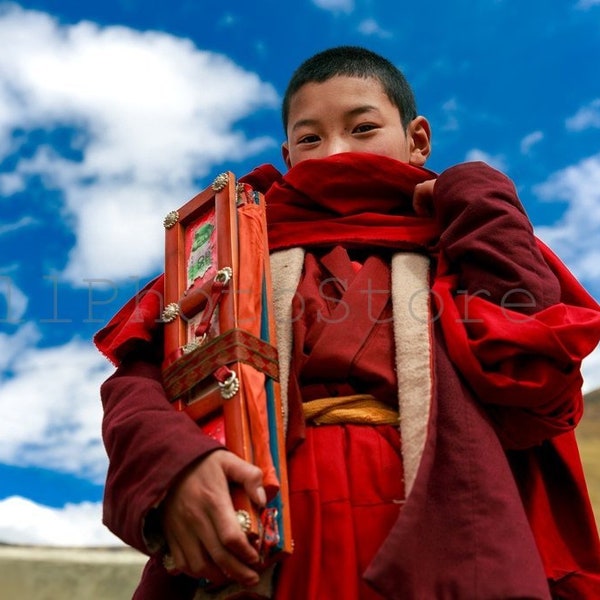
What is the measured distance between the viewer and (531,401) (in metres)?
1.60

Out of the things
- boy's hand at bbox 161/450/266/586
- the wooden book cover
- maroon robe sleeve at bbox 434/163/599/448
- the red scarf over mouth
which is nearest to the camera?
boy's hand at bbox 161/450/266/586

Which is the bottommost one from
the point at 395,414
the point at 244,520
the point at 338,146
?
the point at 244,520

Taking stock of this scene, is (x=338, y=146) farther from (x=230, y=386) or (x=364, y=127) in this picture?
(x=230, y=386)

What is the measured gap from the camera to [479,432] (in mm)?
1592

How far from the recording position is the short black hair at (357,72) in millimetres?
2402

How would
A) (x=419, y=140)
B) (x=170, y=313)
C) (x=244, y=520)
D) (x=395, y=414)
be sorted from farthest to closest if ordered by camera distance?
(x=419, y=140) < (x=170, y=313) < (x=395, y=414) < (x=244, y=520)

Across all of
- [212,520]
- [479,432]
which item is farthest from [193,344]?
[479,432]

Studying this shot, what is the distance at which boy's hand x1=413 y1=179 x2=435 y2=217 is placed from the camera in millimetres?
2053

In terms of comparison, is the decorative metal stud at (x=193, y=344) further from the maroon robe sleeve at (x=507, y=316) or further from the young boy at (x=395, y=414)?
the maroon robe sleeve at (x=507, y=316)

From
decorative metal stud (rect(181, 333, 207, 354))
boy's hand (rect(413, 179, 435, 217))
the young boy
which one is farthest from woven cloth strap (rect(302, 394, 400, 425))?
boy's hand (rect(413, 179, 435, 217))

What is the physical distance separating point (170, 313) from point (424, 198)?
0.71 m

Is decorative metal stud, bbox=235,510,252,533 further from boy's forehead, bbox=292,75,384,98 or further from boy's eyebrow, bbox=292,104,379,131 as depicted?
boy's forehead, bbox=292,75,384,98

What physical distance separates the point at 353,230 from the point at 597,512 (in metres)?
5.15

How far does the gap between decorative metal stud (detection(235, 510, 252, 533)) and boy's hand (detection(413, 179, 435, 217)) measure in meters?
1.00
